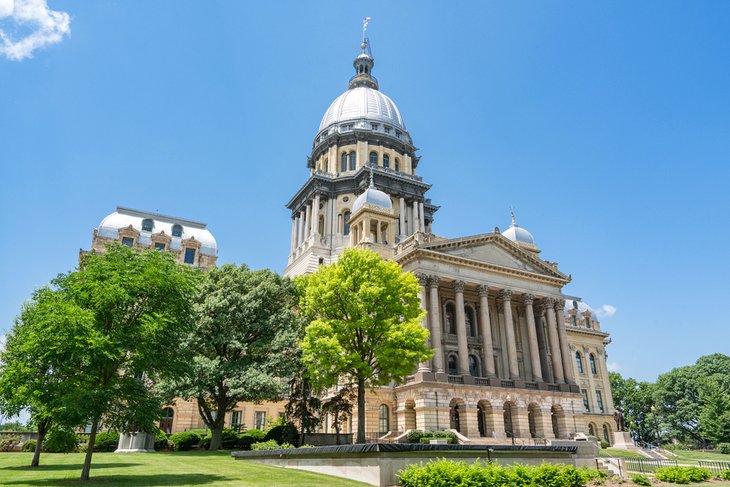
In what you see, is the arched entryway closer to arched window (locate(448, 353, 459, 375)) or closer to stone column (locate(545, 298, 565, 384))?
arched window (locate(448, 353, 459, 375))

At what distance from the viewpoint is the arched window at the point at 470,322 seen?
177 feet

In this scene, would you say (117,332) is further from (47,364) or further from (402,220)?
(402,220)

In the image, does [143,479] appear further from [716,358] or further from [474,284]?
[716,358]

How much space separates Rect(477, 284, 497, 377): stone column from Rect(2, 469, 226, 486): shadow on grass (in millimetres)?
32811

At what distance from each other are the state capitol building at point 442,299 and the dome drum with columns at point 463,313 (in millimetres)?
137

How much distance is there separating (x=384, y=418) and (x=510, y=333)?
50.3 ft

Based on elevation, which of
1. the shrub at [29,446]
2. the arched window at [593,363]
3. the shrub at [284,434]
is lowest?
the shrub at [29,446]

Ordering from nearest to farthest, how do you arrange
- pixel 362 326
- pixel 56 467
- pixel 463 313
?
pixel 56 467 → pixel 362 326 → pixel 463 313

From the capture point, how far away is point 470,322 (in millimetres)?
55094

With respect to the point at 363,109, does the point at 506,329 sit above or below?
below

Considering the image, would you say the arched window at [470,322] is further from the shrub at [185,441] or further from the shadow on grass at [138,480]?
the shadow on grass at [138,480]

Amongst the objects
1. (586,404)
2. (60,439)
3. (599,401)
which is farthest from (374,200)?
(599,401)

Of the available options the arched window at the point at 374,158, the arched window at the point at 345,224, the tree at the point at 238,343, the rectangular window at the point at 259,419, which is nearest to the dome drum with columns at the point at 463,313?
the arched window at the point at 374,158

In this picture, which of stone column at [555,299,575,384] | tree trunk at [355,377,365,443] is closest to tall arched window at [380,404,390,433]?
tree trunk at [355,377,365,443]
